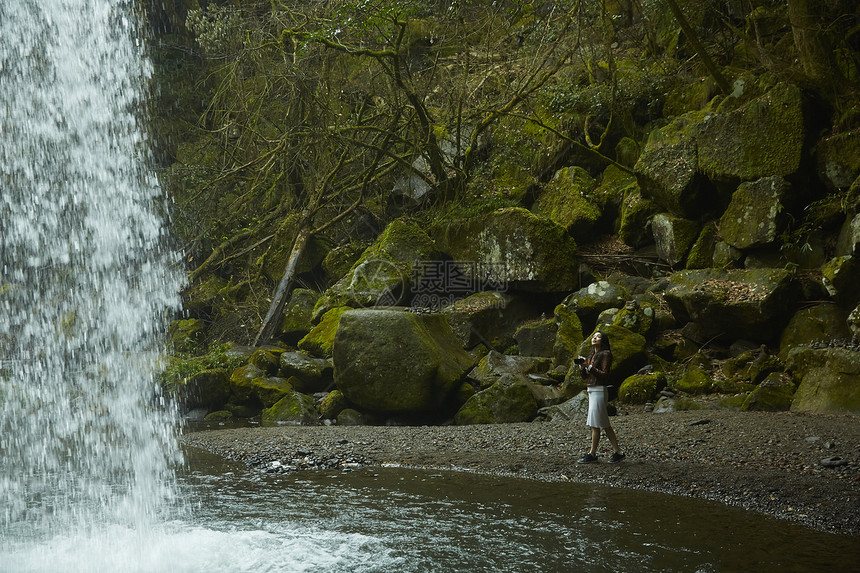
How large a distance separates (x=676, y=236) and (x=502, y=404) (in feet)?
17.1

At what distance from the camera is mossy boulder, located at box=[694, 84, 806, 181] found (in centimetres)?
1118

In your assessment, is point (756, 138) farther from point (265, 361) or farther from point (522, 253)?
point (265, 361)

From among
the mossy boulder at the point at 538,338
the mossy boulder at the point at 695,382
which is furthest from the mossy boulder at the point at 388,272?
the mossy boulder at the point at 695,382

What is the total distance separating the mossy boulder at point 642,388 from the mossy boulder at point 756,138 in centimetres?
424

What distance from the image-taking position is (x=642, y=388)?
10.3 m

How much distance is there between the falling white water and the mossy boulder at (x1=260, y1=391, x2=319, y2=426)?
5.89ft

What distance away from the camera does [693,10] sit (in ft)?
46.4

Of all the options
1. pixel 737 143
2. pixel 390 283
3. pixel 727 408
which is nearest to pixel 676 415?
pixel 727 408

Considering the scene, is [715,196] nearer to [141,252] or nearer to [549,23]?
[549,23]

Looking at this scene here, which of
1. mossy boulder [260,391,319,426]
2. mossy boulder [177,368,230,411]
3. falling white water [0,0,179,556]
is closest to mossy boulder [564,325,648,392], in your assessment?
mossy boulder [260,391,319,426]

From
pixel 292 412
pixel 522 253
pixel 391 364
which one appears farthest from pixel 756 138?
pixel 292 412

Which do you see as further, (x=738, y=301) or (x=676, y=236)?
(x=676, y=236)

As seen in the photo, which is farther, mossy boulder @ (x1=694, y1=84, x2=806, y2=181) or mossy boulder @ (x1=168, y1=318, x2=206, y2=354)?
mossy boulder @ (x1=168, y1=318, x2=206, y2=354)

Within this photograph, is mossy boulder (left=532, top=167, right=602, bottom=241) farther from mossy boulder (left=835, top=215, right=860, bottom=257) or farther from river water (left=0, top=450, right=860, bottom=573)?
river water (left=0, top=450, right=860, bottom=573)
